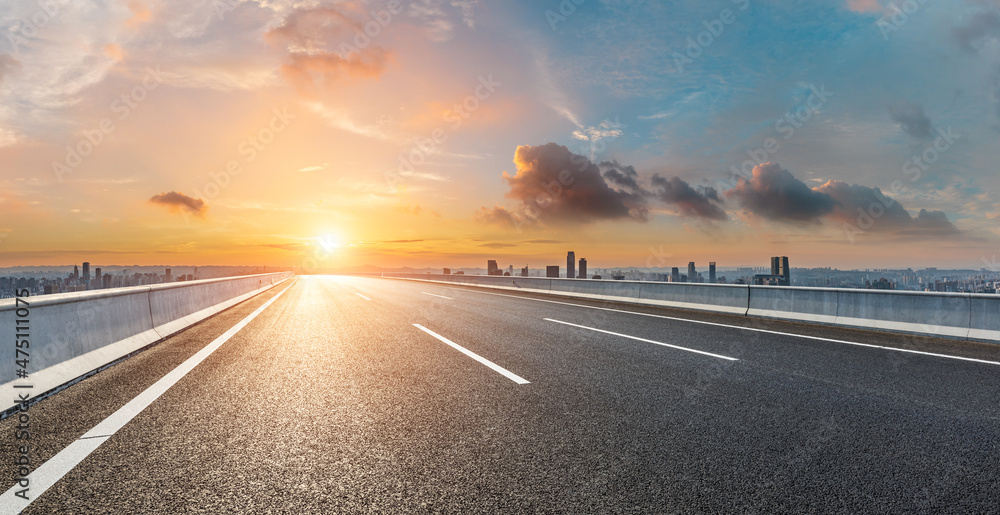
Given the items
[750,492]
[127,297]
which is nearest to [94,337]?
[127,297]

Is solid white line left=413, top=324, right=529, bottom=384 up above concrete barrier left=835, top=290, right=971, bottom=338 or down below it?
below

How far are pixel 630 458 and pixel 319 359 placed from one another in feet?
16.8

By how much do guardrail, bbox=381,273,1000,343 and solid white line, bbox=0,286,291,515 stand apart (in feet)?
39.6

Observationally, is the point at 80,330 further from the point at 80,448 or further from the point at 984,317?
the point at 984,317

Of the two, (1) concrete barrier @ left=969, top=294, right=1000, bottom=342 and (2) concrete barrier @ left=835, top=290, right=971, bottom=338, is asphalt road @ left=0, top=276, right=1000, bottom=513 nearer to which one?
(1) concrete barrier @ left=969, top=294, right=1000, bottom=342

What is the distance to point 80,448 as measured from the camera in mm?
3633

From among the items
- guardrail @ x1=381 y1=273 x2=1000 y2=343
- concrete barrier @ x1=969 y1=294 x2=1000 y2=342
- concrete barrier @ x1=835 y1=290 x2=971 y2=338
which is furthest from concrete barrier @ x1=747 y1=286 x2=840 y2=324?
concrete barrier @ x1=969 y1=294 x2=1000 y2=342

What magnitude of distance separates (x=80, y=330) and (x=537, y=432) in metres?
5.96

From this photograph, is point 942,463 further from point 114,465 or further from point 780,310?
point 780,310

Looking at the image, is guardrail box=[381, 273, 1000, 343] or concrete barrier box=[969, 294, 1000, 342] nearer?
concrete barrier box=[969, 294, 1000, 342]

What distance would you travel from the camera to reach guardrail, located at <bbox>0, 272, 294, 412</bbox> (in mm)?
5004

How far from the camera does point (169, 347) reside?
8.16m

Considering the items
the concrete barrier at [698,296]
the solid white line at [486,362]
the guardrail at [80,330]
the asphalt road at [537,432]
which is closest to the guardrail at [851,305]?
the concrete barrier at [698,296]

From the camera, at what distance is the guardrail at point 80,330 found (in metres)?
5.00
